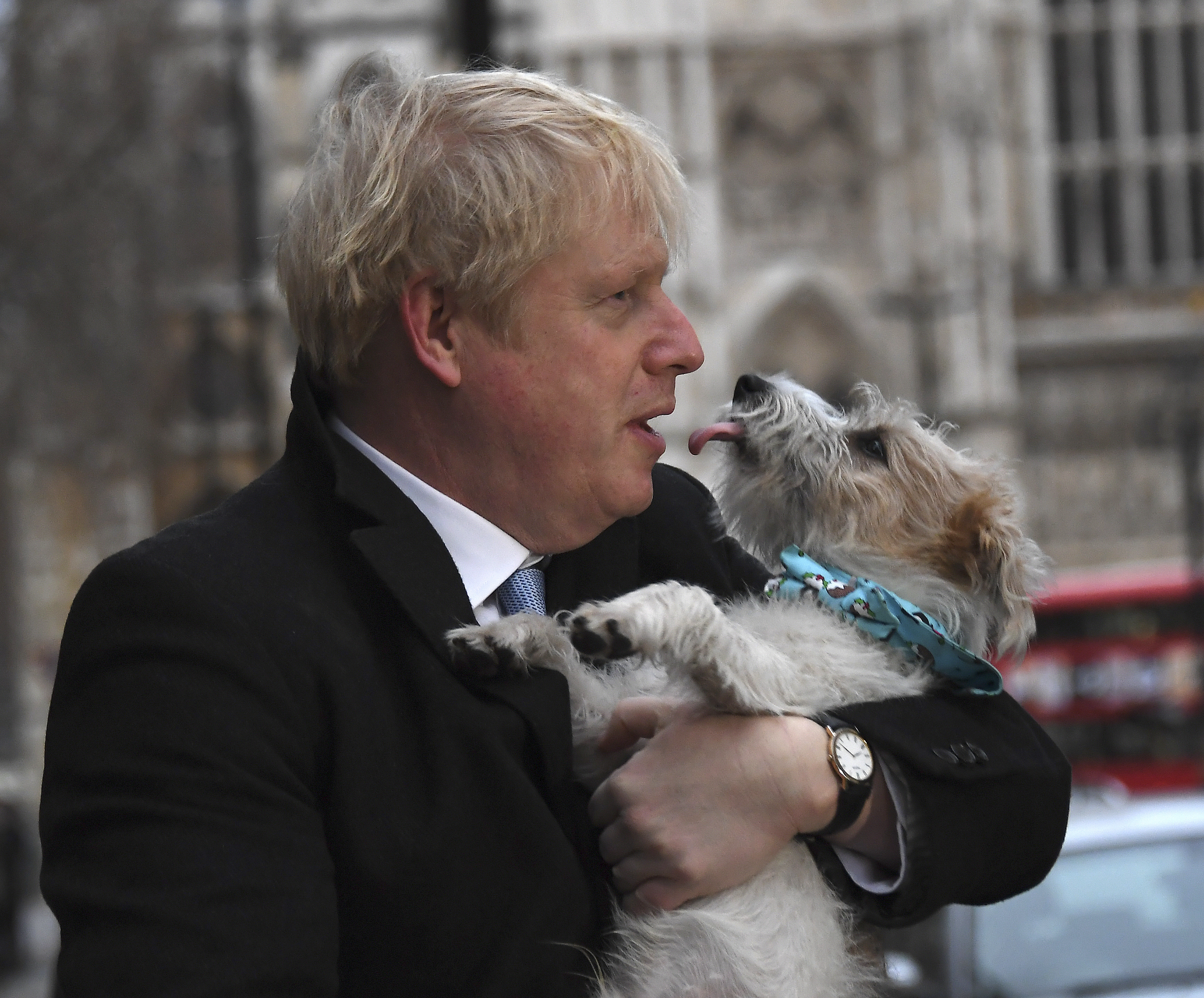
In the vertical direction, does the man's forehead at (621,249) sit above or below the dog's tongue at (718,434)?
Result: above

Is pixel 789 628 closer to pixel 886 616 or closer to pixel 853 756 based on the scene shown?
pixel 886 616

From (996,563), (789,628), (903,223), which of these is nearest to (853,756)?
(789,628)

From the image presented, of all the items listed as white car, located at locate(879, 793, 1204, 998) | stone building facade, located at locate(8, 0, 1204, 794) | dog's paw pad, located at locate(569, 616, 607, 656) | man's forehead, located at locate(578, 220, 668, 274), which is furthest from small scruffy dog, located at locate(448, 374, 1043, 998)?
stone building facade, located at locate(8, 0, 1204, 794)

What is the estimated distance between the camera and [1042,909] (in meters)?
5.36

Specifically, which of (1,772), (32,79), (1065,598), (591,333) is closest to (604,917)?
(591,333)

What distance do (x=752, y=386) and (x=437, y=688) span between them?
979 millimetres

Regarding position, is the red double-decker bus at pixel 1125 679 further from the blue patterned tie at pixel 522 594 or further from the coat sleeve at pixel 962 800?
the blue patterned tie at pixel 522 594

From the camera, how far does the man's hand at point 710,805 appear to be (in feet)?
6.78

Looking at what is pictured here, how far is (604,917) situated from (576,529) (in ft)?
1.71

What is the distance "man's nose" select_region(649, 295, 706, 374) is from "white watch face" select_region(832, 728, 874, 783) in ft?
1.81

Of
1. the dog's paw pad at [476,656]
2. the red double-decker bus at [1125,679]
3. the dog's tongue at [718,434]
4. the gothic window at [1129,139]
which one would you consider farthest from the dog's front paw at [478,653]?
the gothic window at [1129,139]

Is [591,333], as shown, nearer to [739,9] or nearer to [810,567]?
[810,567]

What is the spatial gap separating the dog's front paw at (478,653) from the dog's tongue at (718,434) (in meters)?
0.57

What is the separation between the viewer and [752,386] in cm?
272
